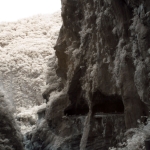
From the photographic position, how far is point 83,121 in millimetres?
12688

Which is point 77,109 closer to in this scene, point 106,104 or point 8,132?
point 106,104

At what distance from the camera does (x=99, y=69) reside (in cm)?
1042

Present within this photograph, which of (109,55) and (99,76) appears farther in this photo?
(99,76)

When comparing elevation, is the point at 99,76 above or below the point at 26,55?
above

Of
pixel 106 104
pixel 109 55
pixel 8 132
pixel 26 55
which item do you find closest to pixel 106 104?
pixel 106 104

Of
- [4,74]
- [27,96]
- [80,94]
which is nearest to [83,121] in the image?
[80,94]

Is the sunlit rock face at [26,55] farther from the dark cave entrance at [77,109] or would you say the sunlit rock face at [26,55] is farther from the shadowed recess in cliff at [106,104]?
the shadowed recess in cliff at [106,104]

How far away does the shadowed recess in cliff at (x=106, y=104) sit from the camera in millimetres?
10992

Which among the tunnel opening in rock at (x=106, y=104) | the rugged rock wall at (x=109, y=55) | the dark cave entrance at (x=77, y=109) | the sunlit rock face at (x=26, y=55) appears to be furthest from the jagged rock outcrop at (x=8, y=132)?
the sunlit rock face at (x=26, y=55)

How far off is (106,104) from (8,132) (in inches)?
151

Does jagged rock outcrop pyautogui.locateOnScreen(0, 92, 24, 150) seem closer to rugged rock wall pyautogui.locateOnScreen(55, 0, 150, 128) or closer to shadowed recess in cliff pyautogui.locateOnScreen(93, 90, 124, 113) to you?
rugged rock wall pyautogui.locateOnScreen(55, 0, 150, 128)

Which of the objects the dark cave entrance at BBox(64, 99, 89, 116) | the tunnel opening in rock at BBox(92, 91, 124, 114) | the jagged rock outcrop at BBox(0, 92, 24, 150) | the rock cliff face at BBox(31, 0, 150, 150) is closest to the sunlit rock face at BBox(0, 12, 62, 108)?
the rock cliff face at BBox(31, 0, 150, 150)

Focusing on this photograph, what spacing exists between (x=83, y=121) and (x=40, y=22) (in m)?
31.1

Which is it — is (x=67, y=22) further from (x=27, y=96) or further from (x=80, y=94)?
(x=27, y=96)
